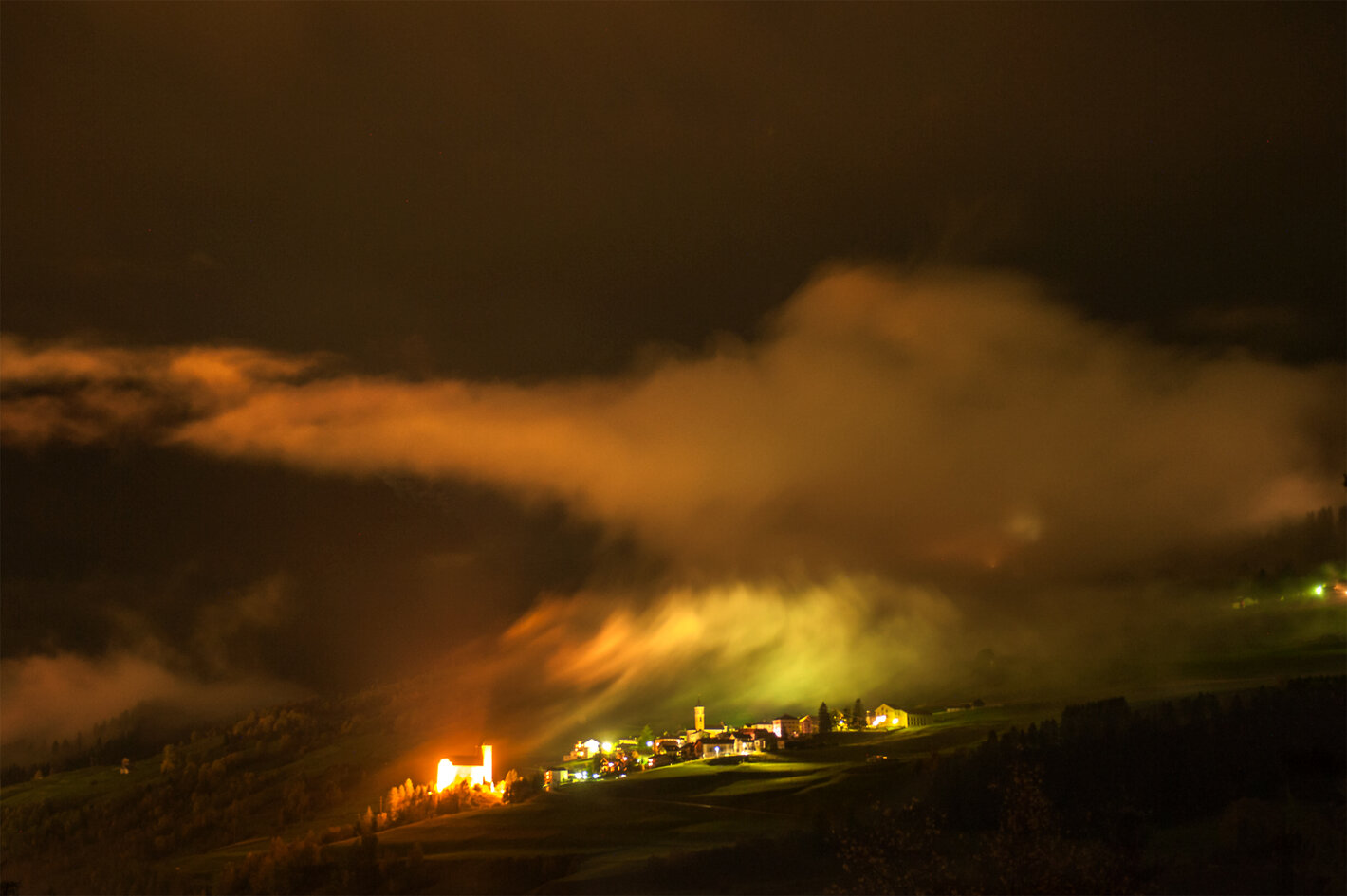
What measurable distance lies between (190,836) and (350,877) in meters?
8.32

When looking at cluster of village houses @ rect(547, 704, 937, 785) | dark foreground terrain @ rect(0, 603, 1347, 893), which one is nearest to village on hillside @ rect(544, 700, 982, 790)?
cluster of village houses @ rect(547, 704, 937, 785)

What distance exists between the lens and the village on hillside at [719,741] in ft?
79.2

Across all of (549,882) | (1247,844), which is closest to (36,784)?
(549,882)

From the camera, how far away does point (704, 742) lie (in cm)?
2542

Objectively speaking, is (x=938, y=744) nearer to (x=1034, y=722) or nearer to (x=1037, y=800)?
(x=1034, y=722)

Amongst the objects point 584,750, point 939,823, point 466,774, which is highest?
point 584,750

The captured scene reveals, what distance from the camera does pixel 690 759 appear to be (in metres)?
25.0

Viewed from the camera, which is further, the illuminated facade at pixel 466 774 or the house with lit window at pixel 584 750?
the house with lit window at pixel 584 750

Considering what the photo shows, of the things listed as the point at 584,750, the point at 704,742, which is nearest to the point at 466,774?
the point at 584,750

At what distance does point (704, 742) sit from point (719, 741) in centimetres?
40

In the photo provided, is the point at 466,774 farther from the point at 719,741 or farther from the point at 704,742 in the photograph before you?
the point at 719,741

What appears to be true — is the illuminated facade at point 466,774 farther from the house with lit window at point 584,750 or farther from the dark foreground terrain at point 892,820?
the house with lit window at point 584,750

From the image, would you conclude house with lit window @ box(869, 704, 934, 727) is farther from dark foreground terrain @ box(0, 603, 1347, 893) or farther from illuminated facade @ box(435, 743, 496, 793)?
illuminated facade @ box(435, 743, 496, 793)

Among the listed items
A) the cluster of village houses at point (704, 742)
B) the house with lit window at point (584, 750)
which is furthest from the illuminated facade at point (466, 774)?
the house with lit window at point (584, 750)
